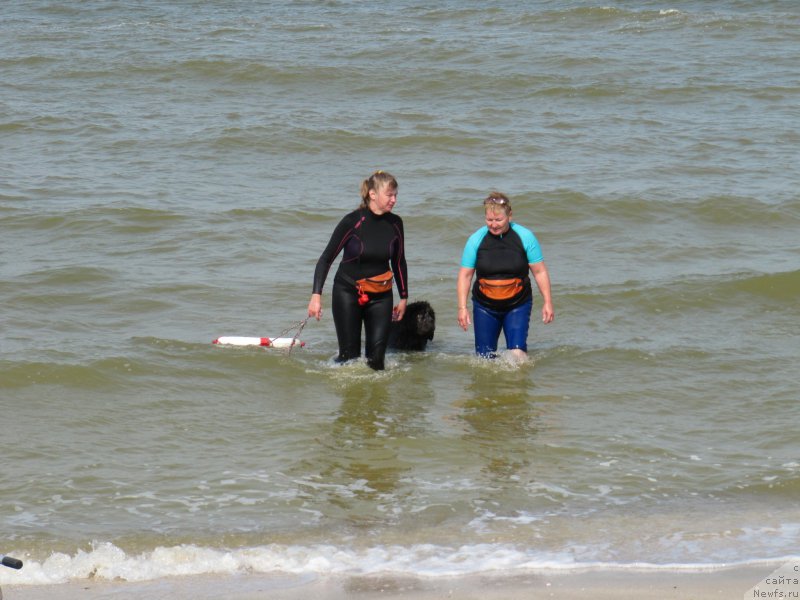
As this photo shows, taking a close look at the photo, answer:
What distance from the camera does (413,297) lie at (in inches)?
465

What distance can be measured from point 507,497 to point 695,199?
8.82 meters

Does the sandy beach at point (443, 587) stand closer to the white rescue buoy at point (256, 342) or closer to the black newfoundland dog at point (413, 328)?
the white rescue buoy at point (256, 342)

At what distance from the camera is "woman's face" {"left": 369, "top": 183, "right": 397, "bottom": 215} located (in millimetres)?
8523

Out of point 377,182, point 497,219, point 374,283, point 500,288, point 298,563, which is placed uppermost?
point 377,182

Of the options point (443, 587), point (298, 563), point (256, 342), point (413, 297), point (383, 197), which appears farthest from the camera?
point (413, 297)

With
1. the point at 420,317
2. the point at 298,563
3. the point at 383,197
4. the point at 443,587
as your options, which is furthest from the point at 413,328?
the point at 443,587

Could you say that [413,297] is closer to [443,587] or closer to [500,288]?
[500,288]

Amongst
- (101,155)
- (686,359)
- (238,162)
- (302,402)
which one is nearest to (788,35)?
(238,162)

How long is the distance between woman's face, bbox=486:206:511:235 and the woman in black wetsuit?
0.67 m

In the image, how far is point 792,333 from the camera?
10703 millimetres

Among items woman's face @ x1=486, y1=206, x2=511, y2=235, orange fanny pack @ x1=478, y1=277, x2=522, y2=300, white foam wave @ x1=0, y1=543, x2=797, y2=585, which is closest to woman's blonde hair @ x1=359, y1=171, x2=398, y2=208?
woman's face @ x1=486, y1=206, x2=511, y2=235

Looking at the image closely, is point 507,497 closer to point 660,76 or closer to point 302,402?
point 302,402

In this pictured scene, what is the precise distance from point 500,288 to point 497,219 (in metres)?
0.62

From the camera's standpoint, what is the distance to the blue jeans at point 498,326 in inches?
366
